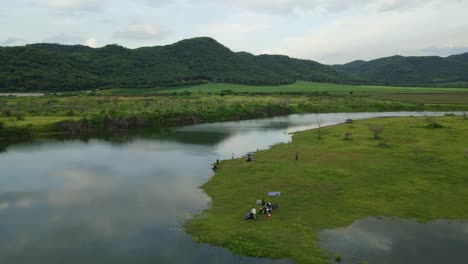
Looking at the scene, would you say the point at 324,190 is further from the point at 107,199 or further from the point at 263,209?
the point at 107,199

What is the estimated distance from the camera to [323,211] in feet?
128

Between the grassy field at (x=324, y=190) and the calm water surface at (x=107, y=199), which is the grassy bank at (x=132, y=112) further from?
the grassy field at (x=324, y=190)

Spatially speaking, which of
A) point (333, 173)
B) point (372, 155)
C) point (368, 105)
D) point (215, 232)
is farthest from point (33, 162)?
point (368, 105)

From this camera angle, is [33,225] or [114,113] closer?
[33,225]

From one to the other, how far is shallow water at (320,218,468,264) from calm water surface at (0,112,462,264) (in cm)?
659

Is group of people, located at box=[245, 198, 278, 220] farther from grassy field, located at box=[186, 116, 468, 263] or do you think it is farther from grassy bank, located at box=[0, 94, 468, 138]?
grassy bank, located at box=[0, 94, 468, 138]

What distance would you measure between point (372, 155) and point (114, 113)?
81883mm

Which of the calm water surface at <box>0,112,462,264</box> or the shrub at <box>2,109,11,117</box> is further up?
the shrub at <box>2,109,11,117</box>

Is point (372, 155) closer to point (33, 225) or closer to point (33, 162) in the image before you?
point (33, 225)

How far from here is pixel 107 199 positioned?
1795 inches

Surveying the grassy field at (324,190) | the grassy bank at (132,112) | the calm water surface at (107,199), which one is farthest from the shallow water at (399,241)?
the grassy bank at (132,112)

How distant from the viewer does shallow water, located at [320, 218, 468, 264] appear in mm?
29484

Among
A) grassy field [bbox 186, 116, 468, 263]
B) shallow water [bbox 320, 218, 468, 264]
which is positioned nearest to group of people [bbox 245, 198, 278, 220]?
grassy field [bbox 186, 116, 468, 263]

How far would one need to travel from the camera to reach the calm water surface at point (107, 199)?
104ft
